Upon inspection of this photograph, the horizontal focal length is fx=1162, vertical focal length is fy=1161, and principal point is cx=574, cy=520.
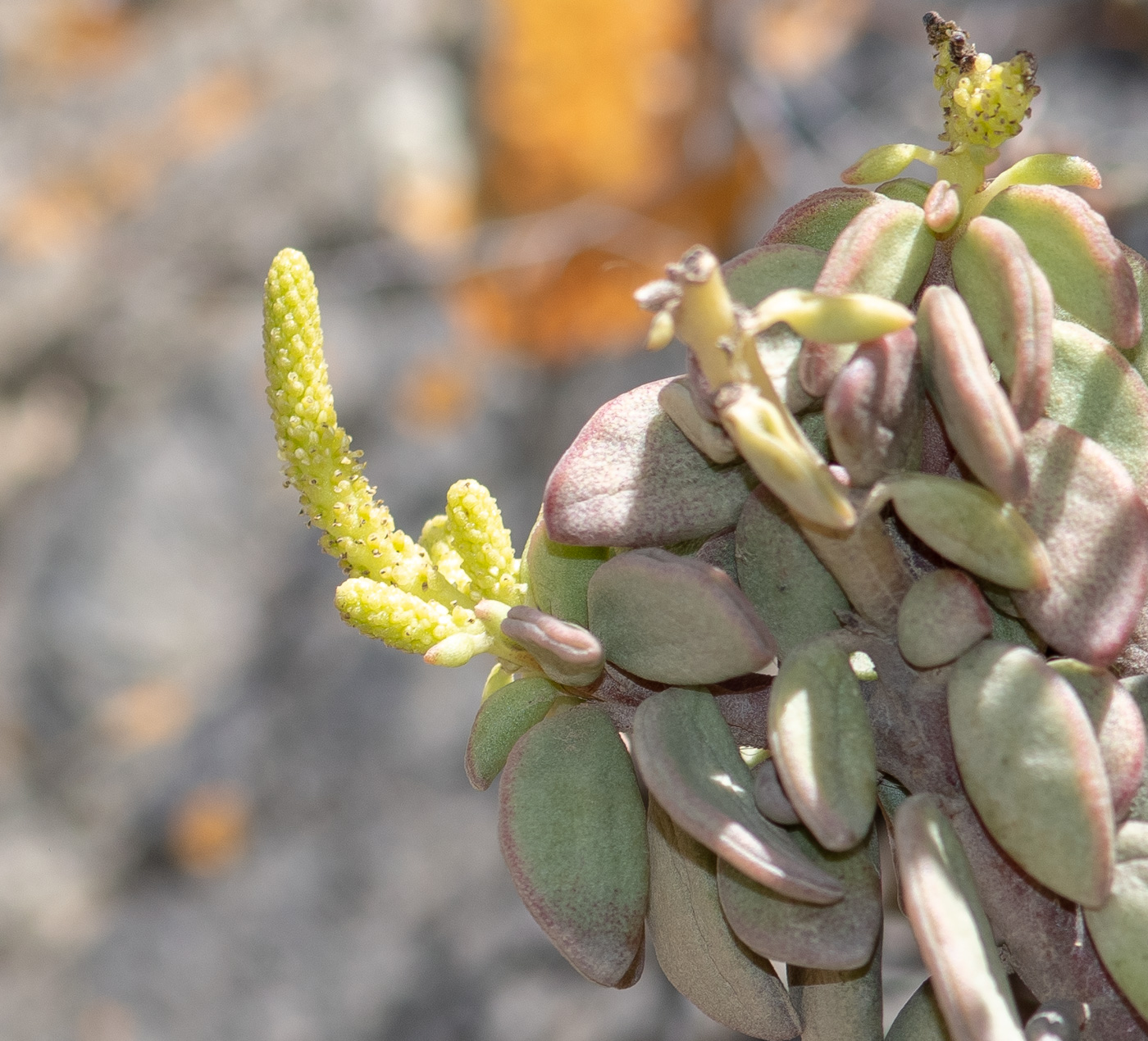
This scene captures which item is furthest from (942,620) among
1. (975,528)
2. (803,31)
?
(803,31)

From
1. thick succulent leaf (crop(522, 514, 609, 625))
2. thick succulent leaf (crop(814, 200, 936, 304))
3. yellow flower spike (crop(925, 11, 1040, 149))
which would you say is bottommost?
thick succulent leaf (crop(522, 514, 609, 625))

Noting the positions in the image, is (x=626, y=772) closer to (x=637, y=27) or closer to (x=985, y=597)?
(x=985, y=597)

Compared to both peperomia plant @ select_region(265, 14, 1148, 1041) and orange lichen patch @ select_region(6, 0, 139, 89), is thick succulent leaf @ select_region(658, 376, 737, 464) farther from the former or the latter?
orange lichen patch @ select_region(6, 0, 139, 89)

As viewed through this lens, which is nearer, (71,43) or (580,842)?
(580,842)

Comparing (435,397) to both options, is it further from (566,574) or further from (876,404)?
(876,404)

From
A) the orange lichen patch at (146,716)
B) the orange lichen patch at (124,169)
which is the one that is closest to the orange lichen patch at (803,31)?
the orange lichen patch at (124,169)

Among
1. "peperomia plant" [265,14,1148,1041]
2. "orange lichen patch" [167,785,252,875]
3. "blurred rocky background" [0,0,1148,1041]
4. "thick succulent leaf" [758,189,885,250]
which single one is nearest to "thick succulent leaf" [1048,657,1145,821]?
"peperomia plant" [265,14,1148,1041]
